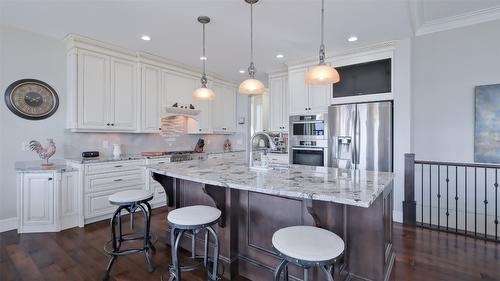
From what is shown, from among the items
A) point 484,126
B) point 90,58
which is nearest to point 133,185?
point 90,58

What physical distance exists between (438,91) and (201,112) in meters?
4.37

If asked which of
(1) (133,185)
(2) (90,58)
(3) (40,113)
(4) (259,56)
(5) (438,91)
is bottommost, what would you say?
(1) (133,185)

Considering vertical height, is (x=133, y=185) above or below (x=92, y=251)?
above

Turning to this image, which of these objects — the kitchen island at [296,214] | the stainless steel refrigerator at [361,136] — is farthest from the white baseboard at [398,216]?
the kitchen island at [296,214]

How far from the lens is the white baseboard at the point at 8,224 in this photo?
3.08 m

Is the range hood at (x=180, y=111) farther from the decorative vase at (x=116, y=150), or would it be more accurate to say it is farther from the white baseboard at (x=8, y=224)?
the white baseboard at (x=8, y=224)

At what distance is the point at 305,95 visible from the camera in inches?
171

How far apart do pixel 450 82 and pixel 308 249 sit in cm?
381

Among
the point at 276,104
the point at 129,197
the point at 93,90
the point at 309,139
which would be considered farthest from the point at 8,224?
the point at 276,104

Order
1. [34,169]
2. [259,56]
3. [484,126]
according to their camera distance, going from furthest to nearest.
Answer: [259,56]
[484,126]
[34,169]

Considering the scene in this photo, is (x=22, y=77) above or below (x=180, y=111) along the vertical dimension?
above

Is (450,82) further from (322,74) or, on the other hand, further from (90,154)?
(90,154)

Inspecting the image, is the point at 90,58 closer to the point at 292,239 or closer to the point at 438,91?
the point at 292,239

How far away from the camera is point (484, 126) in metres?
3.29
